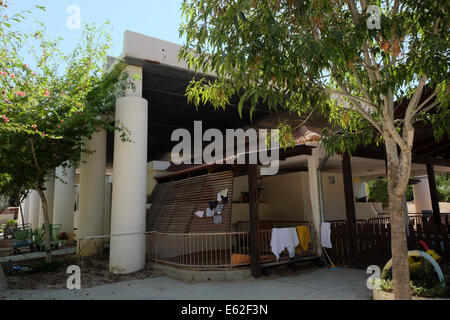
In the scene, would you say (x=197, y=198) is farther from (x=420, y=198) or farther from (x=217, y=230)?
(x=420, y=198)

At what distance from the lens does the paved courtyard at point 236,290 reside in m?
6.66

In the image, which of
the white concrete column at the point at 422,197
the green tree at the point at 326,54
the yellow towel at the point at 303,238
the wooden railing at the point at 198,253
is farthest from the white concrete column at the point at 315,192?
the white concrete column at the point at 422,197

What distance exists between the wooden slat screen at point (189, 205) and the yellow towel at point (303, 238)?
2.13 m

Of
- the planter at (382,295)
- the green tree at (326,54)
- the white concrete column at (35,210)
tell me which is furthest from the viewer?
the white concrete column at (35,210)

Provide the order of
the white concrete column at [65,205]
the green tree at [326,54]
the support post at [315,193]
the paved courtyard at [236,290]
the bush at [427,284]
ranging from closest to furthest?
1. the green tree at [326,54]
2. the bush at [427,284]
3. the paved courtyard at [236,290]
4. the support post at [315,193]
5. the white concrete column at [65,205]

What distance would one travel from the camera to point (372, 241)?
846cm

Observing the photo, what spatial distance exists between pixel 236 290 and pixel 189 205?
4.09 metres

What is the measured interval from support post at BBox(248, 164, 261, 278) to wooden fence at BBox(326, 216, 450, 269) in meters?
2.56

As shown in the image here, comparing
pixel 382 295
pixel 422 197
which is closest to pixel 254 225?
pixel 382 295
